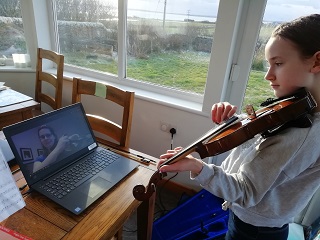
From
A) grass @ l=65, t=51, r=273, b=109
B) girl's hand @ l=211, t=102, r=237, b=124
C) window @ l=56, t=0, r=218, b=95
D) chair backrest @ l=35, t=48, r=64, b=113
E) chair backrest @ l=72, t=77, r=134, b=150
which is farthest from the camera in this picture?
chair backrest @ l=35, t=48, r=64, b=113

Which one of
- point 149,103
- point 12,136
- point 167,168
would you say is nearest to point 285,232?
point 167,168

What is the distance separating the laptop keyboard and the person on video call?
64 millimetres

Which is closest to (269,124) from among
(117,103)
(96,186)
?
(96,186)

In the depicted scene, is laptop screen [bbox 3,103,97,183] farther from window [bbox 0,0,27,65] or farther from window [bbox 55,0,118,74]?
window [bbox 0,0,27,65]

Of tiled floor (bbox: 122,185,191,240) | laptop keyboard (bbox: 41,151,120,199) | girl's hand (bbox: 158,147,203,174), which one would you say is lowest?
tiled floor (bbox: 122,185,191,240)

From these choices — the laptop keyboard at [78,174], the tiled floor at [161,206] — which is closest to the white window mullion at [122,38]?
the tiled floor at [161,206]

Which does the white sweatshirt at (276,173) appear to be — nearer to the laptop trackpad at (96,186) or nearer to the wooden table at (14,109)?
the laptop trackpad at (96,186)

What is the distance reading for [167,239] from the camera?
1.29 m

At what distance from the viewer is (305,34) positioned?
1.81 ft

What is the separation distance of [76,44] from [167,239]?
1950mm

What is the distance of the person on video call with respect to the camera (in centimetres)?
75

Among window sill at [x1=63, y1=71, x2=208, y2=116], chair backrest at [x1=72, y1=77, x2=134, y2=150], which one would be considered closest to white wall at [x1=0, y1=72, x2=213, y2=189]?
window sill at [x1=63, y1=71, x2=208, y2=116]

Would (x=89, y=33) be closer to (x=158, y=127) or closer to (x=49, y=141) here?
(x=158, y=127)

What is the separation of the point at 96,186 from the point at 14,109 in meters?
0.95
